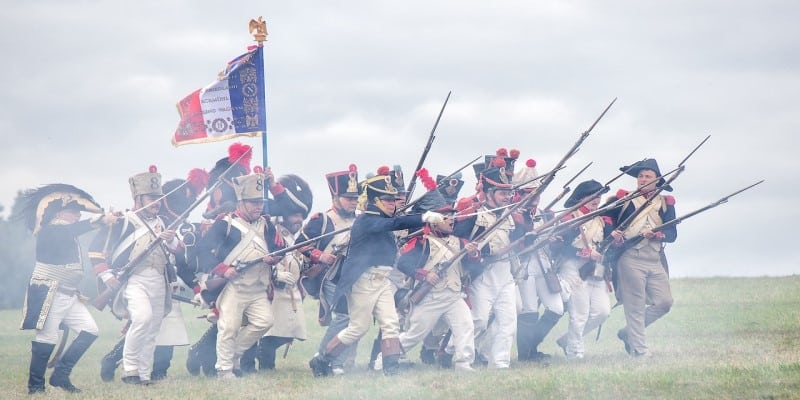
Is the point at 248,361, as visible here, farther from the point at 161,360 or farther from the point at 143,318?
the point at 143,318

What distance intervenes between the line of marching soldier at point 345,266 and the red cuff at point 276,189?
19 mm

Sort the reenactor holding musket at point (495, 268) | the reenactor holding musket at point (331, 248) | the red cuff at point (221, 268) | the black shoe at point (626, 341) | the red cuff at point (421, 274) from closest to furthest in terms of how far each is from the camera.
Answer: the red cuff at point (221, 268) < the red cuff at point (421, 274) < the reenactor holding musket at point (495, 268) < the reenactor holding musket at point (331, 248) < the black shoe at point (626, 341)

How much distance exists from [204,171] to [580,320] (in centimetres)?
Answer: 548

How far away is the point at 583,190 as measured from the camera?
16.3 metres

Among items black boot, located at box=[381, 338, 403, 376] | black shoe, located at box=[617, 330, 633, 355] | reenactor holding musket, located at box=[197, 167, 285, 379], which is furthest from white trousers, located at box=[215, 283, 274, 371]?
black shoe, located at box=[617, 330, 633, 355]

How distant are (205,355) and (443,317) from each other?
3262 millimetres

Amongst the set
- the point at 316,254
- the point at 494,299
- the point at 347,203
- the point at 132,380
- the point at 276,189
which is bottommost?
the point at 132,380

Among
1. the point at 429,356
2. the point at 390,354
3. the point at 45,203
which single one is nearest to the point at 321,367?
the point at 390,354

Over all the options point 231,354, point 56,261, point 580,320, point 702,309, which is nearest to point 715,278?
point 702,309

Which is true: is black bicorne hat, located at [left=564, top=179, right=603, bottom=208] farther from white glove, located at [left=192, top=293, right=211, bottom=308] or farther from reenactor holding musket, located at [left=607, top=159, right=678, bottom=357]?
white glove, located at [left=192, top=293, right=211, bottom=308]

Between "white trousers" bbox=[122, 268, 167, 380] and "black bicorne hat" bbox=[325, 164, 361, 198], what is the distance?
8.35 feet

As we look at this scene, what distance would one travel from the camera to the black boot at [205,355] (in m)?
15.8

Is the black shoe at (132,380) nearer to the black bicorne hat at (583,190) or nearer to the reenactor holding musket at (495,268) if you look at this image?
the reenactor holding musket at (495,268)

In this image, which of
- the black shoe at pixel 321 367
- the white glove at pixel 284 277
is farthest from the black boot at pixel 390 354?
the white glove at pixel 284 277
